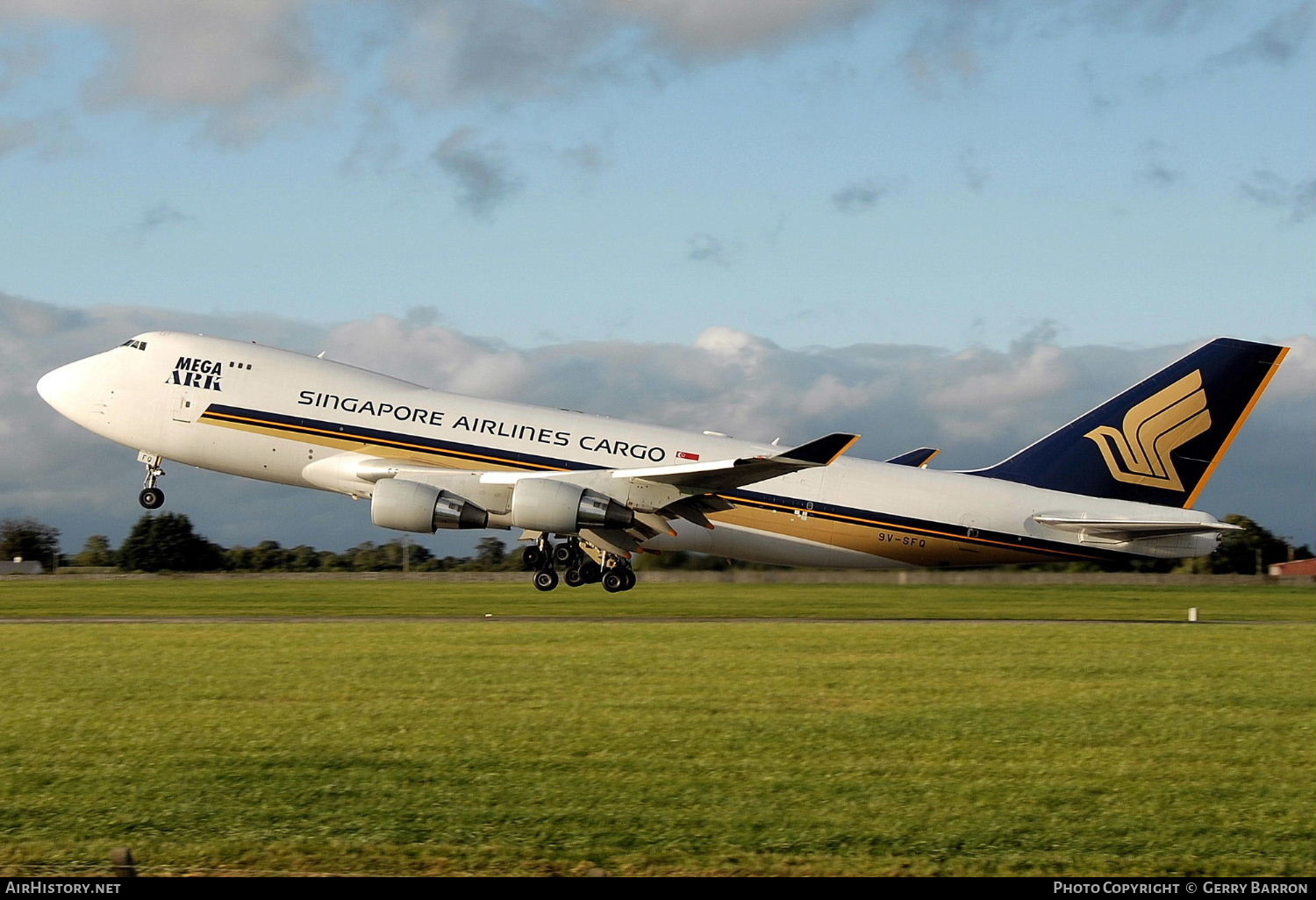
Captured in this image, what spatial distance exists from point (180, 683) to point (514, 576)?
41405 mm

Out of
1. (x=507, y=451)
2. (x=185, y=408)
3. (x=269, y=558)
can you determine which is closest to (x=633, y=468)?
(x=507, y=451)

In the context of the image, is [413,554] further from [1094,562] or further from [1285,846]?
[1285,846]

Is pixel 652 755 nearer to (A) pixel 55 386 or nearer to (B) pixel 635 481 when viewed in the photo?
(B) pixel 635 481

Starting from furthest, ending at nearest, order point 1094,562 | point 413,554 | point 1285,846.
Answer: point 413,554, point 1094,562, point 1285,846

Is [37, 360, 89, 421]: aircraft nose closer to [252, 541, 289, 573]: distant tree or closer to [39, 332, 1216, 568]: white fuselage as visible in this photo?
[39, 332, 1216, 568]: white fuselage

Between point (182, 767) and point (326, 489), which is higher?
point (326, 489)

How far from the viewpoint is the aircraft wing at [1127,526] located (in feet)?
122

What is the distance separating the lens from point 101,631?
29250 mm

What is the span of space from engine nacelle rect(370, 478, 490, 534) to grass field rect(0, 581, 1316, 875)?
676cm

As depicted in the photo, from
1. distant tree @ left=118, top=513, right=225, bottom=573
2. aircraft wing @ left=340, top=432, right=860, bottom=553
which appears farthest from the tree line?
aircraft wing @ left=340, top=432, right=860, bottom=553

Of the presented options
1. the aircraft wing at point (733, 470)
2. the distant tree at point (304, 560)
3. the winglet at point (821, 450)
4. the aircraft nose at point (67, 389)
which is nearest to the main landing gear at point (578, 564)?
the aircraft wing at point (733, 470)

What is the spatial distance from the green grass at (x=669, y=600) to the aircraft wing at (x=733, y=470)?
3762 mm

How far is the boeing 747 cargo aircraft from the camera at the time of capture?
119 feet
